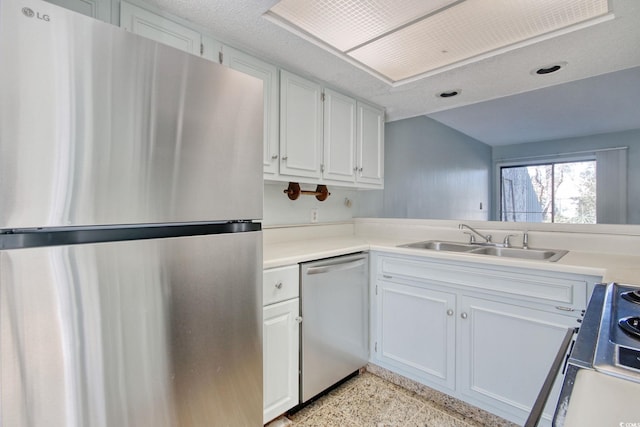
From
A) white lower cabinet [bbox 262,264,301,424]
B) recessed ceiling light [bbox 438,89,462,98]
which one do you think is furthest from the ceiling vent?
white lower cabinet [bbox 262,264,301,424]

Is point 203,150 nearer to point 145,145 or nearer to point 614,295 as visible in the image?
point 145,145

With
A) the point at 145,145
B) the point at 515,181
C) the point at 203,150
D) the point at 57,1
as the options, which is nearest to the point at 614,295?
the point at 203,150

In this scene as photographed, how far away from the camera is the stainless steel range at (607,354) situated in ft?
1.52

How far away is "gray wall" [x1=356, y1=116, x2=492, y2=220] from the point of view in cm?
309

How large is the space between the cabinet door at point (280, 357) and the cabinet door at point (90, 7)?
1.43 meters

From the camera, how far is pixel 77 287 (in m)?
0.75

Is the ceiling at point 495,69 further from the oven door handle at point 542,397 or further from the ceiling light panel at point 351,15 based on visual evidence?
the oven door handle at point 542,397

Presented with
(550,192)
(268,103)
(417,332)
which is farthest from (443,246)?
(550,192)

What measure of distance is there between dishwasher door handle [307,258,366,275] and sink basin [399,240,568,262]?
0.31 m

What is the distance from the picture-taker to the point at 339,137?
223 cm

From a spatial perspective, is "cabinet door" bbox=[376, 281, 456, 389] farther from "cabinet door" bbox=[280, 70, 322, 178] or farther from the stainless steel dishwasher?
"cabinet door" bbox=[280, 70, 322, 178]

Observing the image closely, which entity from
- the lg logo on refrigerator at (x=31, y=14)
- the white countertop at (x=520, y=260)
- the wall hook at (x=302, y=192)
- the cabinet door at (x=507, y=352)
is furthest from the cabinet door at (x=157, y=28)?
the cabinet door at (x=507, y=352)

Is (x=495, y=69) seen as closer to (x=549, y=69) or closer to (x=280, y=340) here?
(x=549, y=69)

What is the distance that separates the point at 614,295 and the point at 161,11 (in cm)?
201
